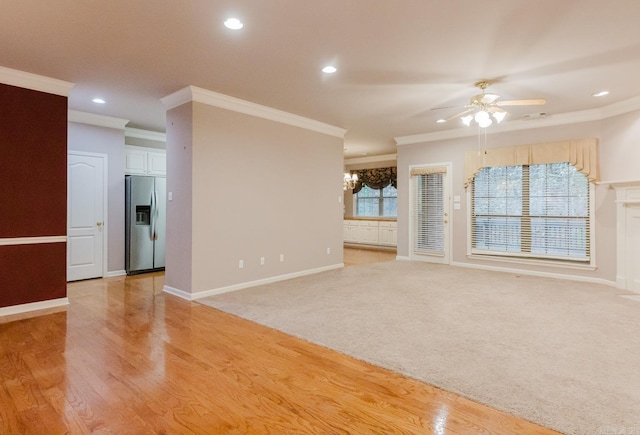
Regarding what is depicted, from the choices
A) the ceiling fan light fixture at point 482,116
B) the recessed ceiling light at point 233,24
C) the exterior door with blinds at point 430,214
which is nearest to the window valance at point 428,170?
the exterior door with blinds at point 430,214

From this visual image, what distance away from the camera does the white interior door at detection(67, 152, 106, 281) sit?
5.78 m

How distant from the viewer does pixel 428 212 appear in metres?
7.73

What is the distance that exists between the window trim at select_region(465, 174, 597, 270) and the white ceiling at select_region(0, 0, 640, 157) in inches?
70.7

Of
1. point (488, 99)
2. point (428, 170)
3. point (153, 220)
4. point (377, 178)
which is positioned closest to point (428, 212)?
point (428, 170)

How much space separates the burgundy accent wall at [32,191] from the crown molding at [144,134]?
241cm

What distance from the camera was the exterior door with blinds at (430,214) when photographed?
7430 mm

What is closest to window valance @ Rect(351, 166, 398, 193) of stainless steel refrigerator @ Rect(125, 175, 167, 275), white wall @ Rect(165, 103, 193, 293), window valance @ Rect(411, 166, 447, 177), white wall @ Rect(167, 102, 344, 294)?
window valance @ Rect(411, 166, 447, 177)

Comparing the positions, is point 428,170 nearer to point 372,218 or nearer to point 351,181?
point 372,218

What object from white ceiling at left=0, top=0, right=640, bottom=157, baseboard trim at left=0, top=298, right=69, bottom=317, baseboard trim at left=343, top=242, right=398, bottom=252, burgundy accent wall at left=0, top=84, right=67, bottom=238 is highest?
white ceiling at left=0, top=0, right=640, bottom=157

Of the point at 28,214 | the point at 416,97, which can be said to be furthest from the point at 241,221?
the point at 416,97

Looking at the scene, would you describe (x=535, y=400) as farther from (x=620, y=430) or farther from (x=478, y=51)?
(x=478, y=51)

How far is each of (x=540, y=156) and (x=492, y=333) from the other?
4.16 meters

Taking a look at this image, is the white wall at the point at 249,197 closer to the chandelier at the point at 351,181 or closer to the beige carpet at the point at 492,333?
the beige carpet at the point at 492,333

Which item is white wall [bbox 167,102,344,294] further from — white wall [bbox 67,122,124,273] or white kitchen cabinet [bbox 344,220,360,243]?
white kitchen cabinet [bbox 344,220,360,243]
